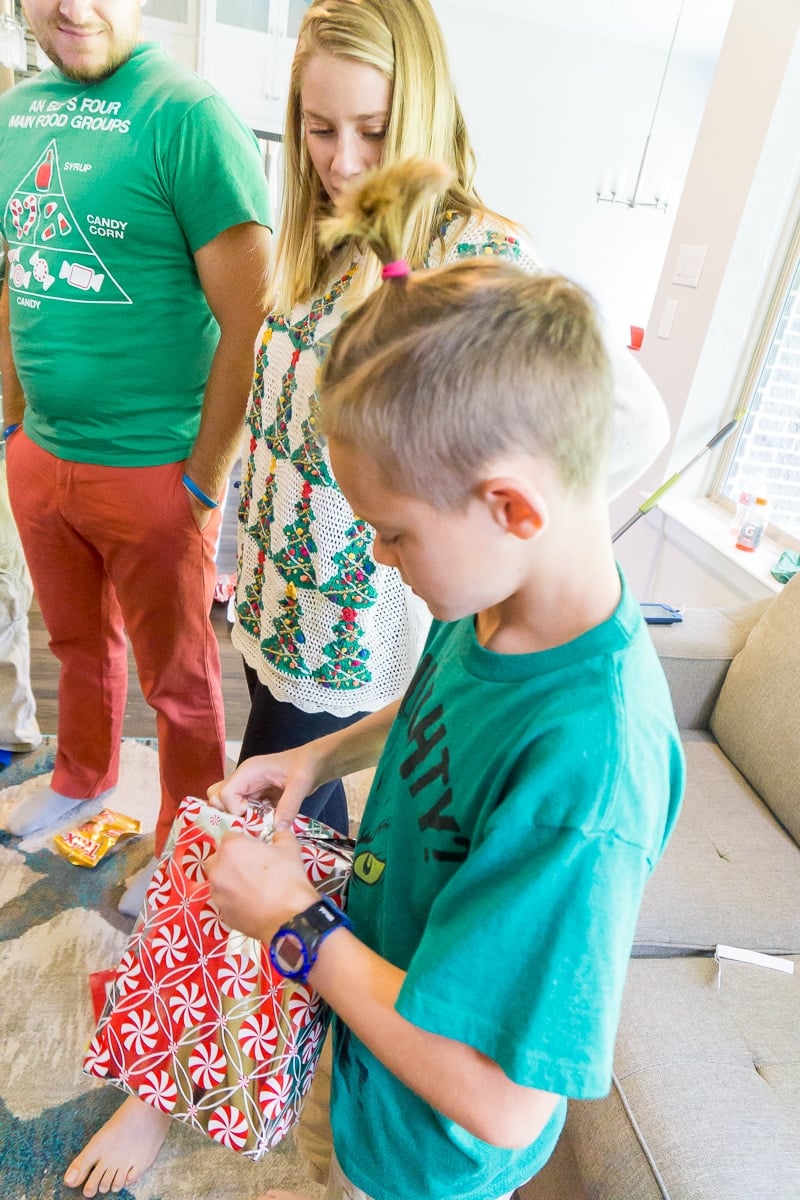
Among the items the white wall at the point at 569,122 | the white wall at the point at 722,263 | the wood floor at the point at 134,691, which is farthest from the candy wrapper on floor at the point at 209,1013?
the white wall at the point at 569,122

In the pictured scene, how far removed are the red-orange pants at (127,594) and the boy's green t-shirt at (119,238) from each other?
0.07m

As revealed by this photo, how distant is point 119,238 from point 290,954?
1149 millimetres

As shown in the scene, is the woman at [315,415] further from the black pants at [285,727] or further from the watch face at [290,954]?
the watch face at [290,954]

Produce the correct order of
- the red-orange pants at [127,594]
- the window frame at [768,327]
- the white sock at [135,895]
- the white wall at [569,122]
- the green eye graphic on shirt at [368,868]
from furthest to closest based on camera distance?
1. the white wall at [569,122]
2. the window frame at [768,327]
3. the white sock at [135,895]
4. the red-orange pants at [127,594]
5. the green eye graphic on shirt at [368,868]

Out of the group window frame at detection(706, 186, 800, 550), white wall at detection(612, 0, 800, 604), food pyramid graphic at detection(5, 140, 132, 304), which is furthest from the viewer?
window frame at detection(706, 186, 800, 550)

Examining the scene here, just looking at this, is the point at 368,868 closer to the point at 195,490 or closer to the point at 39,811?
the point at 195,490

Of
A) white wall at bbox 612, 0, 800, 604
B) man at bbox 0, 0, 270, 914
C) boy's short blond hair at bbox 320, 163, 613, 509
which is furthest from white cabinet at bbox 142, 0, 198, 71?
boy's short blond hair at bbox 320, 163, 613, 509

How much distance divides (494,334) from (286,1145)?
52.0 inches

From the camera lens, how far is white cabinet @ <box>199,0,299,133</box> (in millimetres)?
4418

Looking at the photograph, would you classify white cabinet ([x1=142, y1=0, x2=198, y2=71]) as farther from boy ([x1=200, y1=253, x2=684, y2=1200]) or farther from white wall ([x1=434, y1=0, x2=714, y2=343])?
boy ([x1=200, y1=253, x2=684, y2=1200])

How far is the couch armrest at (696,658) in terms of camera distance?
184 cm

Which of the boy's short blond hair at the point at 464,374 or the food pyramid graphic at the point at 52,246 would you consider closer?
the boy's short blond hair at the point at 464,374

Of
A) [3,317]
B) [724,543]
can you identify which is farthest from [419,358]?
[724,543]

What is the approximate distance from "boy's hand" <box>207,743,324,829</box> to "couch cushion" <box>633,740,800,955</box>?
0.71 meters
